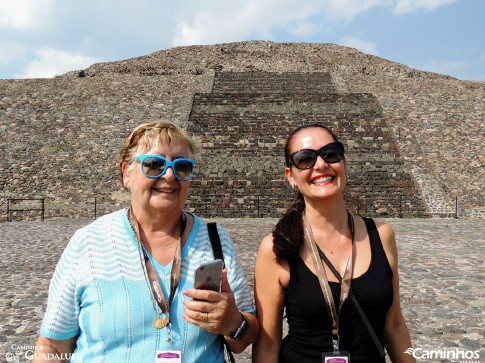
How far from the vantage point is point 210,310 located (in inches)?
57.3

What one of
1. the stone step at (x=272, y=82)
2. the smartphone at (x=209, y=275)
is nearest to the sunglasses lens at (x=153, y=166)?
the smartphone at (x=209, y=275)

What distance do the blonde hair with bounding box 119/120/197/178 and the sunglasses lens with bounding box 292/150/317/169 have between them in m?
0.56

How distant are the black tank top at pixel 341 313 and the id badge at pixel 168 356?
560 mm

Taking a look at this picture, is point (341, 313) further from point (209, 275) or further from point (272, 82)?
point (272, 82)

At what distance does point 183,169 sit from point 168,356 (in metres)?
0.78

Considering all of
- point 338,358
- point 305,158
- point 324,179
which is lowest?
point 338,358

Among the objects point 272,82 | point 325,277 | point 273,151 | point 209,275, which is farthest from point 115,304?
point 272,82

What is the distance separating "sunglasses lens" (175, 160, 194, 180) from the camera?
5.44 ft

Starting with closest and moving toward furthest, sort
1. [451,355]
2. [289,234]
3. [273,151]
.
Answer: [289,234]
[451,355]
[273,151]

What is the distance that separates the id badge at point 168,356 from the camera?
148cm

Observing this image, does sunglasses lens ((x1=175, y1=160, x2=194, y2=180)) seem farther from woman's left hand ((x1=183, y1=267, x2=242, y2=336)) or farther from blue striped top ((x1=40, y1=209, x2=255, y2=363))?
woman's left hand ((x1=183, y1=267, x2=242, y2=336))

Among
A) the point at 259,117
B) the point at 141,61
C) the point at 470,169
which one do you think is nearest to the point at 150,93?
the point at 259,117

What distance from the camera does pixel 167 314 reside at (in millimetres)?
1517

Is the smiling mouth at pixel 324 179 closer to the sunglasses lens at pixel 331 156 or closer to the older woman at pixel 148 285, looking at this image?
the sunglasses lens at pixel 331 156
